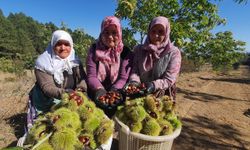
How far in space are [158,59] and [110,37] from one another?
2.17ft

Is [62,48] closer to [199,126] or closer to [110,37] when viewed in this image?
[110,37]

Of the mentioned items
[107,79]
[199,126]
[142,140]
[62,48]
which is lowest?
[199,126]

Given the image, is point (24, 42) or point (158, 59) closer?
point (158, 59)

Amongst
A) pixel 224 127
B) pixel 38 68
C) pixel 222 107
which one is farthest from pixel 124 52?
pixel 222 107

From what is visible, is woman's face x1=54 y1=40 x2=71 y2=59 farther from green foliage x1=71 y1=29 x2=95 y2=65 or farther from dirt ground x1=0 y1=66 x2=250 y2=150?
green foliage x1=71 y1=29 x2=95 y2=65

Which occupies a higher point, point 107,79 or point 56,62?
point 56,62

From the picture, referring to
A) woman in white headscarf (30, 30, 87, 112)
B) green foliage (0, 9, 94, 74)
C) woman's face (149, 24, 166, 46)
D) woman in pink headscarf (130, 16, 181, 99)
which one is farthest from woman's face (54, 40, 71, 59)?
green foliage (0, 9, 94, 74)

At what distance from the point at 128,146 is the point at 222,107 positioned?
527 centimetres

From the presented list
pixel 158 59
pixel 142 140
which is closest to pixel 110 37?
pixel 158 59

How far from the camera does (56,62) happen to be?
11.2ft

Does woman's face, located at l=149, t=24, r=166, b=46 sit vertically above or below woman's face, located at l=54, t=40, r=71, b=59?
above

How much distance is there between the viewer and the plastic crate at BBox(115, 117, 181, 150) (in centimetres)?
253

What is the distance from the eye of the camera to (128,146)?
2.70 meters

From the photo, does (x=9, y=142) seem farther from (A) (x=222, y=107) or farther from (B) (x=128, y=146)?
(A) (x=222, y=107)
